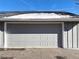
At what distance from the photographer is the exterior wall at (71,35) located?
1627cm

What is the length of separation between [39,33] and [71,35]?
9.09 feet

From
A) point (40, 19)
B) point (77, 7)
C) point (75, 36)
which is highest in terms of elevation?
point (77, 7)

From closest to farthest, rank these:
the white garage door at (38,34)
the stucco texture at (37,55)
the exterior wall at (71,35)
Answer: the stucco texture at (37,55) → the exterior wall at (71,35) → the white garage door at (38,34)

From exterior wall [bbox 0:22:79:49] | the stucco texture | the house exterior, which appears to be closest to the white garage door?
the house exterior

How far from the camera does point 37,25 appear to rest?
54.5 ft

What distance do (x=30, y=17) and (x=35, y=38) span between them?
1893mm

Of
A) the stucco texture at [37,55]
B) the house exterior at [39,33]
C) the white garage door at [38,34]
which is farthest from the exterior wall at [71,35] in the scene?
the stucco texture at [37,55]

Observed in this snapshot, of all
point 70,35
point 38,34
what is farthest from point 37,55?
point 70,35

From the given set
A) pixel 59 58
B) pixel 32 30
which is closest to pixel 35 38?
pixel 32 30

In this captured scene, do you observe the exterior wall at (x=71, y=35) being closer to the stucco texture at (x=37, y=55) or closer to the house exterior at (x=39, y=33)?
the house exterior at (x=39, y=33)

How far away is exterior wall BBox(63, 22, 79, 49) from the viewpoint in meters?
16.3

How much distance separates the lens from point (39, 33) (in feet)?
54.5

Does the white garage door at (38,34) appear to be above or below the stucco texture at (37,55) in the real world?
above

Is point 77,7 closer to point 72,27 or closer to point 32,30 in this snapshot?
point 72,27
